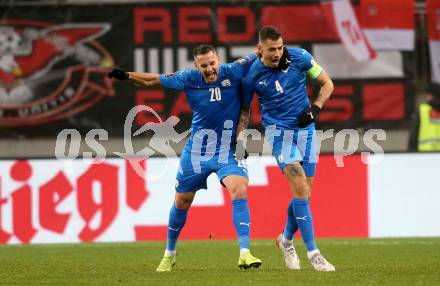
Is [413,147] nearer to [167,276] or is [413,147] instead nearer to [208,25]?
[208,25]

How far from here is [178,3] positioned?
17094mm

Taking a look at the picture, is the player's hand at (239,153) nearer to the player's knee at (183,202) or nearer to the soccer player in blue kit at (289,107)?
the soccer player in blue kit at (289,107)

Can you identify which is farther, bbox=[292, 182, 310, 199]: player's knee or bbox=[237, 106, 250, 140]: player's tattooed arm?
Answer: bbox=[237, 106, 250, 140]: player's tattooed arm

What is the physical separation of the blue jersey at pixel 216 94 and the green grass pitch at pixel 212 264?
139 centimetres

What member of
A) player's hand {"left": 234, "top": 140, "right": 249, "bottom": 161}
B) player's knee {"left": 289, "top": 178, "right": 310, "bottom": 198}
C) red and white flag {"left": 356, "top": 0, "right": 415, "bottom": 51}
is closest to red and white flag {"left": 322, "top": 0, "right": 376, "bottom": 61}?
red and white flag {"left": 356, "top": 0, "right": 415, "bottom": 51}

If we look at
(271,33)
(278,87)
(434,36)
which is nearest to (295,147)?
(278,87)

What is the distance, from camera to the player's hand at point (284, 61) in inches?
416

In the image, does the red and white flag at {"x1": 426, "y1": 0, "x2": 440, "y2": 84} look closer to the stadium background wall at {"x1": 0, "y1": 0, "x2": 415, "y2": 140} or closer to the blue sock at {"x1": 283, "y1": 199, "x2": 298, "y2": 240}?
the stadium background wall at {"x1": 0, "y1": 0, "x2": 415, "y2": 140}

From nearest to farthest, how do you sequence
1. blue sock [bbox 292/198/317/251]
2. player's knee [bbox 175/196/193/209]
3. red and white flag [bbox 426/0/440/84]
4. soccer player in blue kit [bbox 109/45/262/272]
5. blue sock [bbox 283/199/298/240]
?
blue sock [bbox 292/198/317/251]
soccer player in blue kit [bbox 109/45/262/272]
player's knee [bbox 175/196/193/209]
blue sock [bbox 283/199/298/240]
red and white flag [bbox 426/0/440/84]

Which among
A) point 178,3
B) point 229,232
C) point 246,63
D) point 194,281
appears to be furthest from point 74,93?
point 194,281

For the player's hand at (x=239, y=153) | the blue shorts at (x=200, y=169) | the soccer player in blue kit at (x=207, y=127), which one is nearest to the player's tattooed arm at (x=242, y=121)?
the soccer player in blue kit at (x=207, y=127)

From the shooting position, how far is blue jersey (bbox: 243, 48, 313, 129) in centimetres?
1065

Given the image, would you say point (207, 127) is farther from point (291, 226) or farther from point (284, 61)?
point (291, 226)

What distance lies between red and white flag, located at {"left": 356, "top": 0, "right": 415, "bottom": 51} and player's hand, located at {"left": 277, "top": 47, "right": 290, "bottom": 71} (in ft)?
21.6
